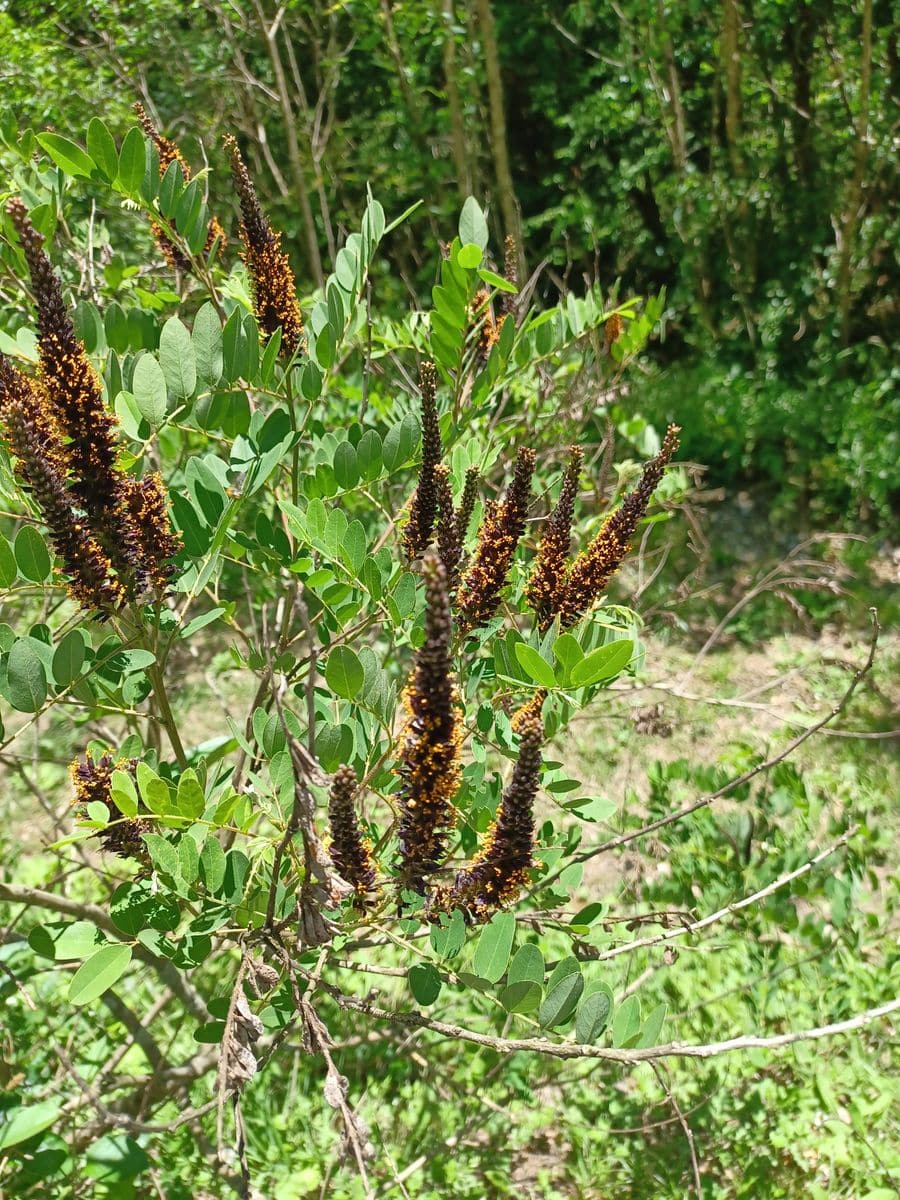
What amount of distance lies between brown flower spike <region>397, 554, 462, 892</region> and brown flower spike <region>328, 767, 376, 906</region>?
37mm

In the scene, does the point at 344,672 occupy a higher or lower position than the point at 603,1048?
higher

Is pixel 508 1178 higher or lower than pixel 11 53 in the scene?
lower

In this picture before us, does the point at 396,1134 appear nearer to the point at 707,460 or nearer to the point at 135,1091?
the point at 135,1091

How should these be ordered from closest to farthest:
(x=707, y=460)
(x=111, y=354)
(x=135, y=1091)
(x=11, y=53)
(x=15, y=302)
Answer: (x=111, y=354), (x=15, y=302), (x=135, y=1091), (x=11, y=53), (x=707, y=460)

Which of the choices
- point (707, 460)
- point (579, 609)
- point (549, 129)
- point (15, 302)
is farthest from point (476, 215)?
point (549, 129)

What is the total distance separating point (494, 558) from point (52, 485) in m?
0.44

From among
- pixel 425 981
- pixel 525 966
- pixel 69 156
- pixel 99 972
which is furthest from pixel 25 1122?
pixel 69 156

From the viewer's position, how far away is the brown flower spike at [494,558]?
0.93 meters

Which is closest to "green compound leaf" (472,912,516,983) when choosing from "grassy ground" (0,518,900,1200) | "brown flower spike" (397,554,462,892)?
"brown flower spike" (397,554,462,892)

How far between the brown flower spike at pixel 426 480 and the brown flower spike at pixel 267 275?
0.22 metres

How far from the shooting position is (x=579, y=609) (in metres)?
0.99

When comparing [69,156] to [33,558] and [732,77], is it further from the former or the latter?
[732,77]

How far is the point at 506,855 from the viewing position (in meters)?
0.84

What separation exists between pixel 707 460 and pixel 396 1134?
4.36 metres
